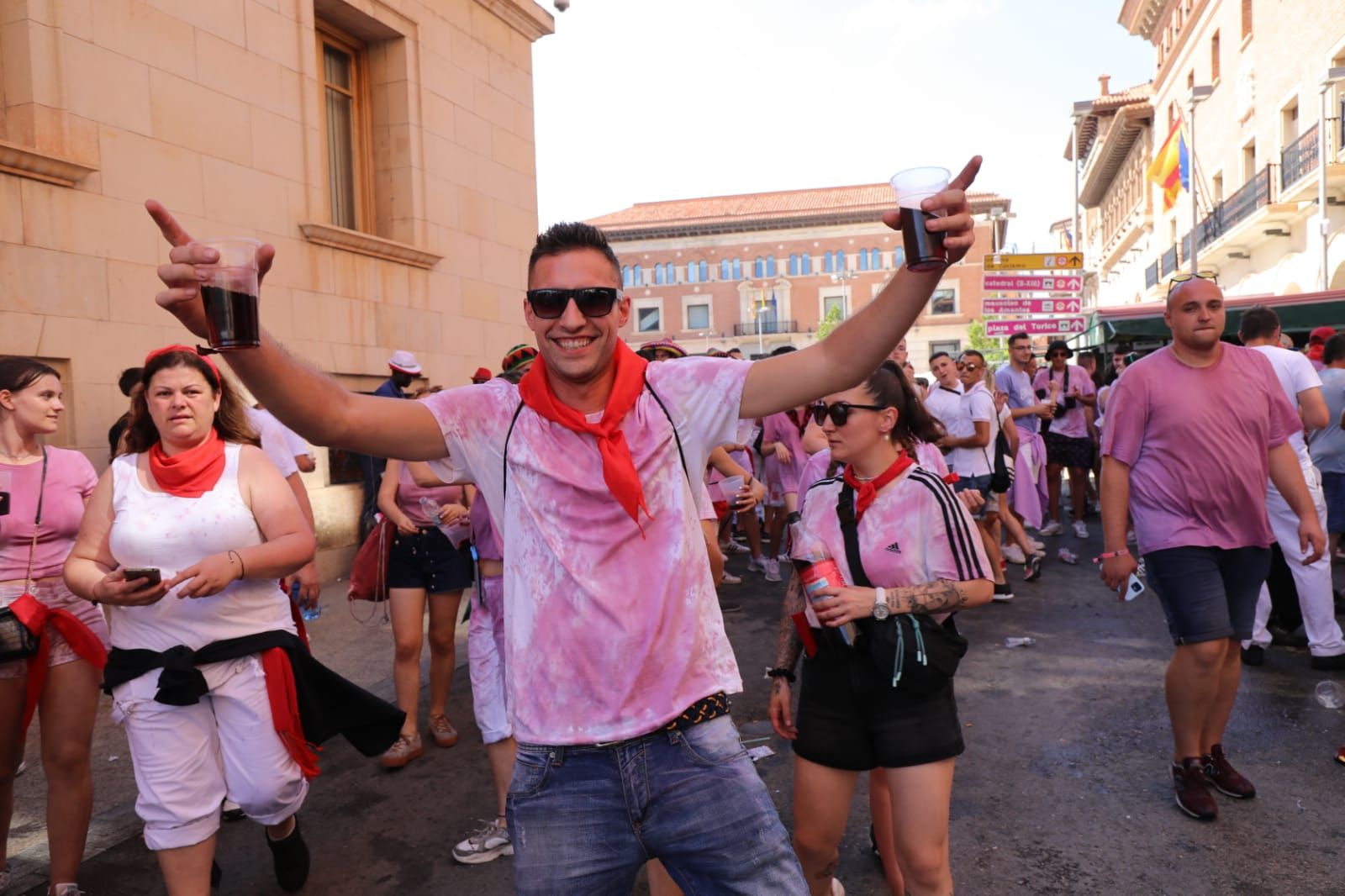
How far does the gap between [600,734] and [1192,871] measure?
9.26 ft

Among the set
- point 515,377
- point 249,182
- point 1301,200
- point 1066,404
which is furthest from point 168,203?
point 1301,200

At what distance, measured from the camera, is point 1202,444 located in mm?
4000

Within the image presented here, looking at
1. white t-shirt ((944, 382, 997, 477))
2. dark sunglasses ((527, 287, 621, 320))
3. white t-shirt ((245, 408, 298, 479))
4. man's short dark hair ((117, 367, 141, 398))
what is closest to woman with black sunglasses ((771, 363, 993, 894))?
dark sunglasses ((527, 287, 621, 320))

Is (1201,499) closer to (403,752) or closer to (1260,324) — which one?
(1260,324)

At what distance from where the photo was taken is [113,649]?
3.22m

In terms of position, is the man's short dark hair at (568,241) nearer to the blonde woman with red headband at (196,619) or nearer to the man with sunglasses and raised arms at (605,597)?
the man with sunglasses and raised arms at (605,597)

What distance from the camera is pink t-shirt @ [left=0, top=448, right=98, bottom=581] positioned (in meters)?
3.62

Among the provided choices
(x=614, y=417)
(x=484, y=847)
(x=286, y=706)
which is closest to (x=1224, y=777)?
(x=484, y=847)

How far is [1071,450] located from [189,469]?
10.1 m

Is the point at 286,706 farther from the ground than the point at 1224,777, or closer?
farther from the ground

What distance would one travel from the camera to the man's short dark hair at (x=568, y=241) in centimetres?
209

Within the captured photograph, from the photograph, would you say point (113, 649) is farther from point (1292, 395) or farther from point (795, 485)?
point (795, 485)

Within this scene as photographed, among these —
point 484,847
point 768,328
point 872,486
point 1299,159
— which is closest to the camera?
point 872,486

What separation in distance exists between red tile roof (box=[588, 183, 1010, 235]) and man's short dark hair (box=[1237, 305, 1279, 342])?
5730 cm
